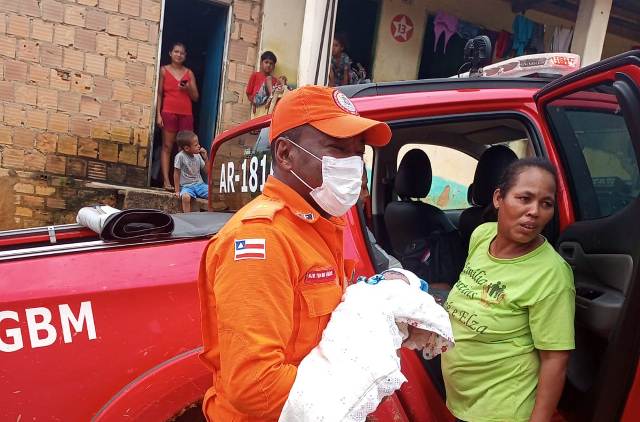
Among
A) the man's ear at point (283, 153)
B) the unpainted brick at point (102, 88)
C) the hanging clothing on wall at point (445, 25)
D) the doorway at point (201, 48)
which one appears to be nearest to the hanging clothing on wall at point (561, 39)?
the hanging clothing on wall at point (445, 25)

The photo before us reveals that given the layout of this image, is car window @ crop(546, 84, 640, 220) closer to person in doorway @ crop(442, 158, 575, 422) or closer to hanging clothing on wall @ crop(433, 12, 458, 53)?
person in doorway @ crop(442, 158, 575, 422)

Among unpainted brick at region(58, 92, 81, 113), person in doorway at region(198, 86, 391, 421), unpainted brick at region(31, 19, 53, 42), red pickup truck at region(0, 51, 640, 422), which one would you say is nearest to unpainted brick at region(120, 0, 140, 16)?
unpainted brick at region(31, 19, 53, 42)

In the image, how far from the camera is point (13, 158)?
6129 mm

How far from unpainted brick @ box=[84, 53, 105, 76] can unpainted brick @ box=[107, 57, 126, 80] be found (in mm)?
77

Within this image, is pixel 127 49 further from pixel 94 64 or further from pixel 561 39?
pixel 561 39

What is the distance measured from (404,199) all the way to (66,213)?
4.72 meters

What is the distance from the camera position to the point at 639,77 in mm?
1526

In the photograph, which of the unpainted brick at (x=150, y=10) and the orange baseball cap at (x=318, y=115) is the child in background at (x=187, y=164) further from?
the orange baseball cap at (x=318, y=115)

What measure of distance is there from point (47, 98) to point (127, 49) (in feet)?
3.60

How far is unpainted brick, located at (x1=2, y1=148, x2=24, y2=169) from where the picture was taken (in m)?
6.10

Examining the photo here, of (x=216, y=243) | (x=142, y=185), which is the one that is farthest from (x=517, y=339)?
(x=142, y=185)

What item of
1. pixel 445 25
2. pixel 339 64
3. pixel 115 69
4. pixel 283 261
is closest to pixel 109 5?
pixel 115 69

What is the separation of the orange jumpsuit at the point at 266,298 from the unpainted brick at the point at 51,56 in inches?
236

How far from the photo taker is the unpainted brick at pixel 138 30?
20.9 ft
